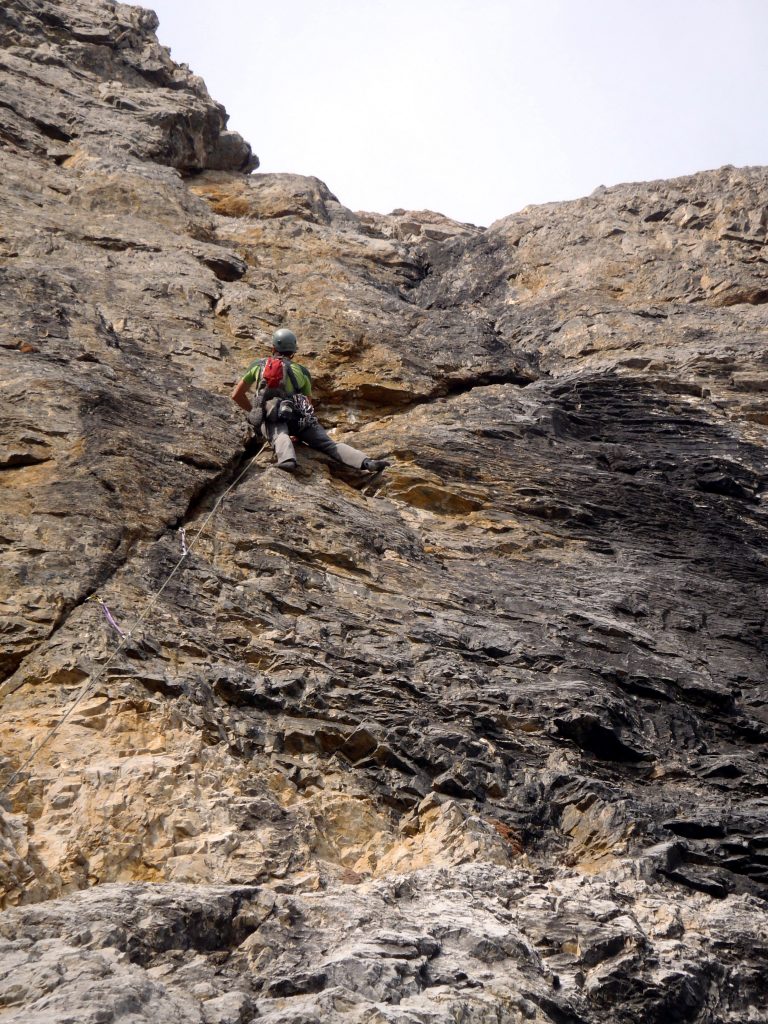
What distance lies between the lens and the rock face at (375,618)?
5.03 meters

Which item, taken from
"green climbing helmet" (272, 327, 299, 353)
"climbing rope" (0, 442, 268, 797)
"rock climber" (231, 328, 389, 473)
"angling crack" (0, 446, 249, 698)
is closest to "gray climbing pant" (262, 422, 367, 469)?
"rock climber" (231, 328, 389, 473)

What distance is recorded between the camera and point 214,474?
891cm

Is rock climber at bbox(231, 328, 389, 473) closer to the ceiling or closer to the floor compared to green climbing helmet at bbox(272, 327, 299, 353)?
closer to the floor

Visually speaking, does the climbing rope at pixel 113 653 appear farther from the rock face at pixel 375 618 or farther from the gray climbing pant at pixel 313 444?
the gray climbing pant at pixel 313 444

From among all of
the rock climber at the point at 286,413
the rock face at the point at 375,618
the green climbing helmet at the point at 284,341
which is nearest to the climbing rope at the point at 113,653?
the rock face at the point at 375,618

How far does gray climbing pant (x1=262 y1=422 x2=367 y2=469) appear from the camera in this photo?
9344mm

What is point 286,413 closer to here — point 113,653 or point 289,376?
point 289,376

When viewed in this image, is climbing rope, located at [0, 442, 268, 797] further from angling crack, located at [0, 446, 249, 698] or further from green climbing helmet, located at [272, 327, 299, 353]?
green climbing helmet, located at [272, 327, 299, 353]

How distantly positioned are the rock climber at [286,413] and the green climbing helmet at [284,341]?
1.24 ft

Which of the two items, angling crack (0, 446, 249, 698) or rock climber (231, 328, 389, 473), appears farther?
rock climber (231, 328, 389, 473)

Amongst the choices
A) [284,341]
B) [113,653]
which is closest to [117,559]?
[113,653]

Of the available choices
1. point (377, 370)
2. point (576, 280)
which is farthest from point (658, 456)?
point (576, 280)

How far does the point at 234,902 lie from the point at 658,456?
6.80 meters

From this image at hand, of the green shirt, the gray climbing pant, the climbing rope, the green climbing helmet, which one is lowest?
the climbing rope
